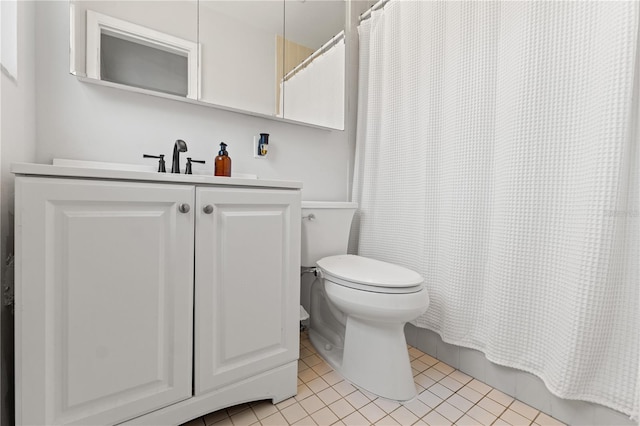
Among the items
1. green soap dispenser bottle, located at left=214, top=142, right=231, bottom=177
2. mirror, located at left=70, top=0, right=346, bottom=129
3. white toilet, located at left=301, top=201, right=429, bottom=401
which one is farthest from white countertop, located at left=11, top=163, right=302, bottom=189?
mirror, located at left=70, top=0, right=346, bottom=129

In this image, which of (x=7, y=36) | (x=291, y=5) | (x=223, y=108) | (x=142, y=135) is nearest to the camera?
(x=7, y=36)

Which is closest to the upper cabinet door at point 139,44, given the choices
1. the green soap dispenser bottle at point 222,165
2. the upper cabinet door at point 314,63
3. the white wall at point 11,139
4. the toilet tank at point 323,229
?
the white wall at point 11,139

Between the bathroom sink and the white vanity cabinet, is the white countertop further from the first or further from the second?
the bathroom sink

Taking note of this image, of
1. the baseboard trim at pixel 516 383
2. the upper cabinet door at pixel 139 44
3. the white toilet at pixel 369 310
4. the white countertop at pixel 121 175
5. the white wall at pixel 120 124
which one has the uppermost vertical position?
the upper cabinet door at pixel 139 44

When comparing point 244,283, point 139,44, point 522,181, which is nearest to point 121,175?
point 244,283

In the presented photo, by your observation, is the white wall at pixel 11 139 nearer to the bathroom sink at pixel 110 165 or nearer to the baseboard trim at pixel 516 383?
the bathroom sink at pixel 110 165

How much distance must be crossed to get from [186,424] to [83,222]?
0.73 meters

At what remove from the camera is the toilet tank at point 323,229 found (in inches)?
54.0

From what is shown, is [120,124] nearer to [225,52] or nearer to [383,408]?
[225,52]

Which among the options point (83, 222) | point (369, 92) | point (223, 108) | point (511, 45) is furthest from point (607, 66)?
point (83, 222)

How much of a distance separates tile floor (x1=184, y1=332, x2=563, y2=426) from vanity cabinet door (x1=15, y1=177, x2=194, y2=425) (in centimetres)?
29

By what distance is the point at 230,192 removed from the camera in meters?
0.90

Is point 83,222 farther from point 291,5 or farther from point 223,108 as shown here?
point 291,5

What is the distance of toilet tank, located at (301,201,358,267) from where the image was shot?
54.0 inches
